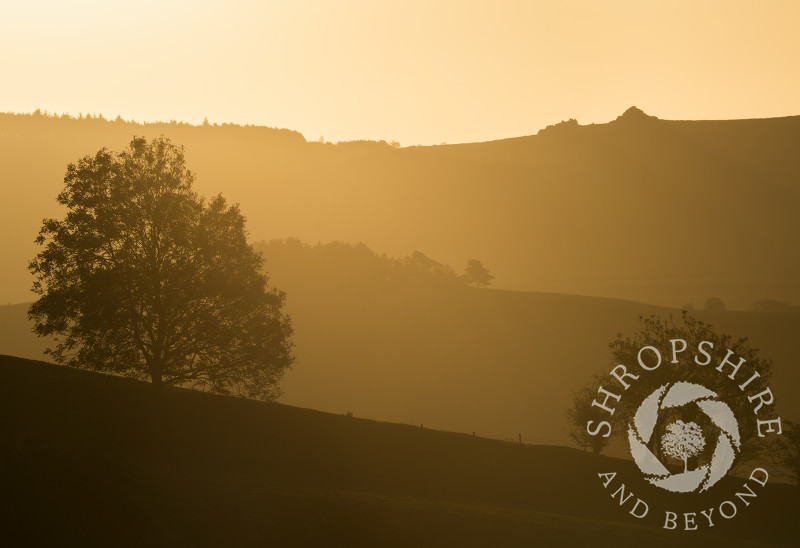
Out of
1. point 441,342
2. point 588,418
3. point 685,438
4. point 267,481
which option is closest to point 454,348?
point 441,342

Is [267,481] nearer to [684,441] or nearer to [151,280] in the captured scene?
[151,280]

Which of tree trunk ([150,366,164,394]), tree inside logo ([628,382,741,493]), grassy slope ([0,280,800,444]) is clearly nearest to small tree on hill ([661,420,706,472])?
tree inside logo ([628,382,741,493])

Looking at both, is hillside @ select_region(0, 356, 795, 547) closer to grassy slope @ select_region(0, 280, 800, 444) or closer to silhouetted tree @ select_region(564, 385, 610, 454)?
silhouetted tree @ select_region(564, 385, 610, 454)

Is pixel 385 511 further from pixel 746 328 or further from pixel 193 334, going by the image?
pixel 746 328

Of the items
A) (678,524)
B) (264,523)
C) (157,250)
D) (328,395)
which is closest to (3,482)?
(264,523)

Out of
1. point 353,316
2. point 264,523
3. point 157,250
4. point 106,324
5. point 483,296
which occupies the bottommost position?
point 264,523

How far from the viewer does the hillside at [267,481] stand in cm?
2981

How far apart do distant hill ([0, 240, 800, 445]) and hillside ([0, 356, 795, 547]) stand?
65.0 meters

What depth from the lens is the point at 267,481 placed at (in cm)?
3694

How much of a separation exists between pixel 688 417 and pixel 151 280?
33.7 meters

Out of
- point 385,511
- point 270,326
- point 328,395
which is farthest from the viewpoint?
point 328,395

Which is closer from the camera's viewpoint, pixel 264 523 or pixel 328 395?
pixel 264 523

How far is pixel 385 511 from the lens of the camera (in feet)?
110

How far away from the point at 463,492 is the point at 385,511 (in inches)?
349
